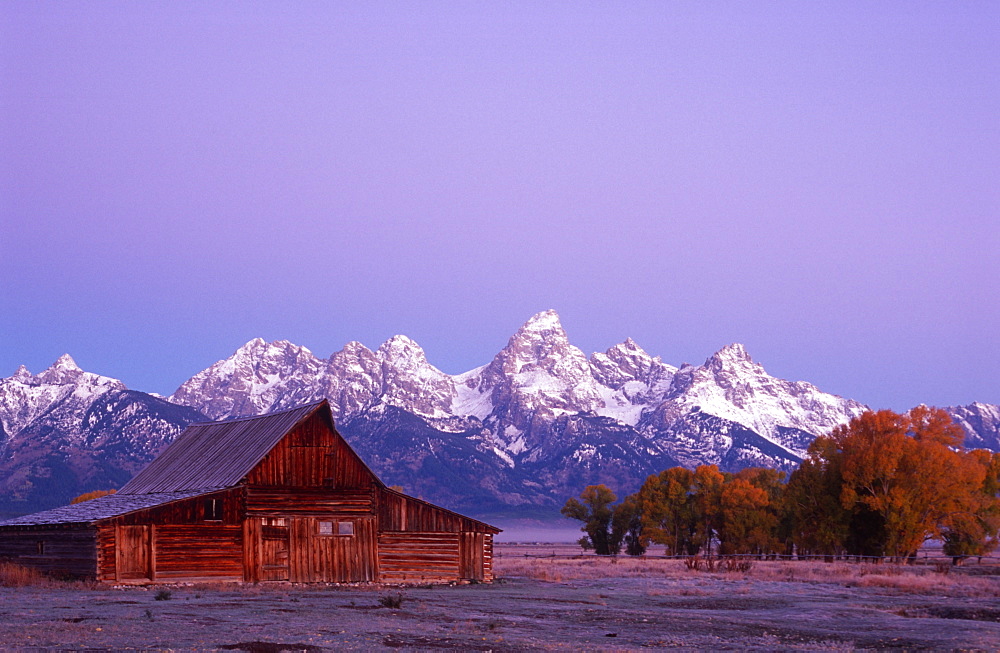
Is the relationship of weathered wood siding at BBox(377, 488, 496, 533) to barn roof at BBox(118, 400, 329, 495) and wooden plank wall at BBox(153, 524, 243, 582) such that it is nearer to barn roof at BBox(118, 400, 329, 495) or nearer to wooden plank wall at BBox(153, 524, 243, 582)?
barn roof at BBox(118, 400, 329, 495)

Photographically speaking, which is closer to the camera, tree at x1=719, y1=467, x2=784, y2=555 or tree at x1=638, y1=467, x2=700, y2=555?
tree at x1=719, y1=467, x2=784, y2=555

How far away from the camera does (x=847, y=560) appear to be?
77062mm

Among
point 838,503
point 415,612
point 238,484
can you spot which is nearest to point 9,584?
point 238,484

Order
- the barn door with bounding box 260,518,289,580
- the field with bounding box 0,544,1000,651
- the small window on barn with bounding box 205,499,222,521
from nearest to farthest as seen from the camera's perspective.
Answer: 1. the field with bounding box 0,544,1000,651
2. the small window on barn with bounding box 205,499,222,521
3. the barn door with bounding box 260,518,289,580

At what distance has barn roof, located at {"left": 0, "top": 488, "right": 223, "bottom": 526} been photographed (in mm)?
44312

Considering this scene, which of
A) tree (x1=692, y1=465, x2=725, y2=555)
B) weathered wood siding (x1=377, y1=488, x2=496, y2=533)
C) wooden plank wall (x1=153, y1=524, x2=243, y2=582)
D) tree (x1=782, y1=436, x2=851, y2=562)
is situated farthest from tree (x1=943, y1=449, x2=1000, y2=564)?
wooden plank wall (x1=153, y1=524, x2=243, y2=582)

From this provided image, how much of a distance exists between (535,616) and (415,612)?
10.7 feet

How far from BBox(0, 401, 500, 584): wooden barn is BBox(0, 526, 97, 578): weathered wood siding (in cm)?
5

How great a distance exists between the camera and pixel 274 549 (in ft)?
155

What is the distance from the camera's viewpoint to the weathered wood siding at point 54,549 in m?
43.6

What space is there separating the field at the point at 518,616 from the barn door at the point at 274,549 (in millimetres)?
2014

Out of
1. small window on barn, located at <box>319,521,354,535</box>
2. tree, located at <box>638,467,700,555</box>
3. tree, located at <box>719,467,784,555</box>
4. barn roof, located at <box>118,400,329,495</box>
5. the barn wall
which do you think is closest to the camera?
the barn wall

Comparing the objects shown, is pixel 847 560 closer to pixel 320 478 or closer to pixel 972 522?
pixel 972 522

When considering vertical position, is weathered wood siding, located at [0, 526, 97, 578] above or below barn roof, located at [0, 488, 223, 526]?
below
